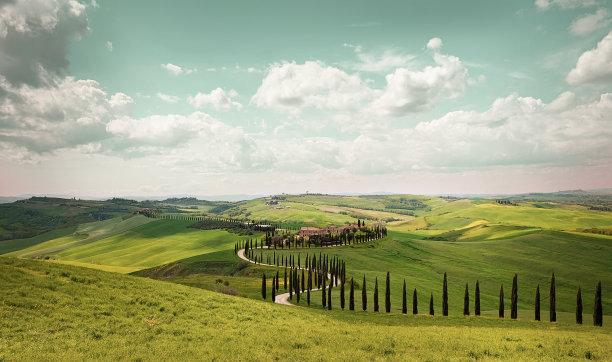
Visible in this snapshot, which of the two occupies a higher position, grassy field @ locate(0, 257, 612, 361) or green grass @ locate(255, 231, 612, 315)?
grassy field @ locate(0, 257, 612, 361)

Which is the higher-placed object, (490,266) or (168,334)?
(168,334)

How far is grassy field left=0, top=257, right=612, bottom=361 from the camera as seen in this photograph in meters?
25.7

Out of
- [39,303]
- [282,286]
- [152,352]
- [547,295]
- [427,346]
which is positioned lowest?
[547,295]

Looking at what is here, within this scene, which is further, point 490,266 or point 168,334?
point 490,266

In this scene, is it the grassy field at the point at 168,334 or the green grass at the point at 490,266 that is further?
the green grass at the point at 490,266

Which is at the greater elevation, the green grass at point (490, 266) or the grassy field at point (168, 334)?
the grassy field at point (168, 334)

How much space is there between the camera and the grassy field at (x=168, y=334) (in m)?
25.7

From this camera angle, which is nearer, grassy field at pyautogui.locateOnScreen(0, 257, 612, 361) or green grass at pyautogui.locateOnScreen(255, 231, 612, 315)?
grassy field at pyautogui.locateOnScreen(0, 257, 612, 361)

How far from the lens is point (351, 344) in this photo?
3027 centimetres

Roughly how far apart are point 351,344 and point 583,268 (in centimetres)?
18553

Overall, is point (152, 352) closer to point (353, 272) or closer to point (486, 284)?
point (353, 272)

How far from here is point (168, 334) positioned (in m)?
30.0

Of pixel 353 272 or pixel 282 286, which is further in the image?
pixel 353 272

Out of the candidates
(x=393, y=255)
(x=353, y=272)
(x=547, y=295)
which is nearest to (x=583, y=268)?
(x=547, y=295)
